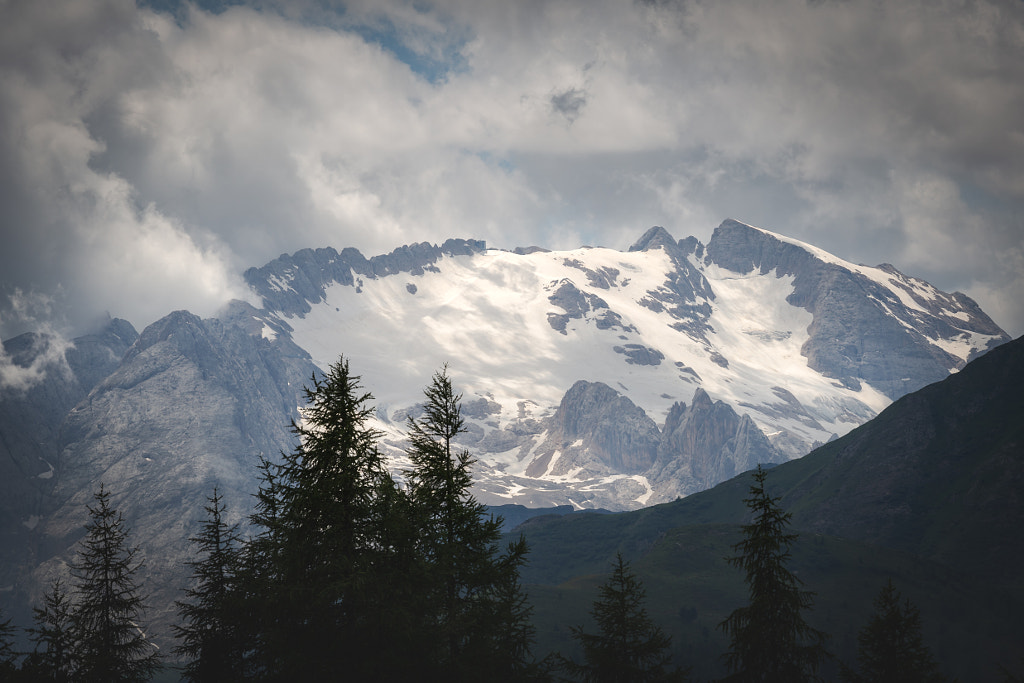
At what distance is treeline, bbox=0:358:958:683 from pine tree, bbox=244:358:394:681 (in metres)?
0.05

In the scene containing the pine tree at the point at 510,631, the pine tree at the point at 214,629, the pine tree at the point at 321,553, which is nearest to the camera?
the pine tree at the point at 321,553

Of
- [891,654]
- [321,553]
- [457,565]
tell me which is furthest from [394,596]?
[891,654]

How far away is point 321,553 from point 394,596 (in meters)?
2.84

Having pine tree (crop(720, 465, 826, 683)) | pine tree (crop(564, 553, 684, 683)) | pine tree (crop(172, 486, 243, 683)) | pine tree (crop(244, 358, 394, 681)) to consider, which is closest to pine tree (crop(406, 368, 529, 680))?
pine tree (crop(244, 358, 394, 681))

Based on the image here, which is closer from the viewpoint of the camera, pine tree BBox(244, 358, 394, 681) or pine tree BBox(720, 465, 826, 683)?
pine tree BBox(244, 358, 394, 681)

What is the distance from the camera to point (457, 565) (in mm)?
31266

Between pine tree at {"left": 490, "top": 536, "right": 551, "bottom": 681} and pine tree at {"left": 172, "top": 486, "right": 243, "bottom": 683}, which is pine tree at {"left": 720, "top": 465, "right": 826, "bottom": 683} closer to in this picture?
pine tree at {"left": 490, "top": 536, "right": 551, "bottom": 681}

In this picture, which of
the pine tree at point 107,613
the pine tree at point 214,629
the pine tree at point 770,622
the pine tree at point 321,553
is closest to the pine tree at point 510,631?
the pine tree at point 321,553

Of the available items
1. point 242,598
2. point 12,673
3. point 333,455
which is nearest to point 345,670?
point 242,598

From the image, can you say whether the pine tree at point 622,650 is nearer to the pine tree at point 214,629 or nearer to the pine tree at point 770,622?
the pine tree at point 770,622

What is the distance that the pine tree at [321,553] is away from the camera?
27.2m

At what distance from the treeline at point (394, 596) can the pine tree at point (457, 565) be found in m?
0.06

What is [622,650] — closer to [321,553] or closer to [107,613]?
[321,553]

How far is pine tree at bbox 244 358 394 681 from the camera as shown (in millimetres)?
27203
